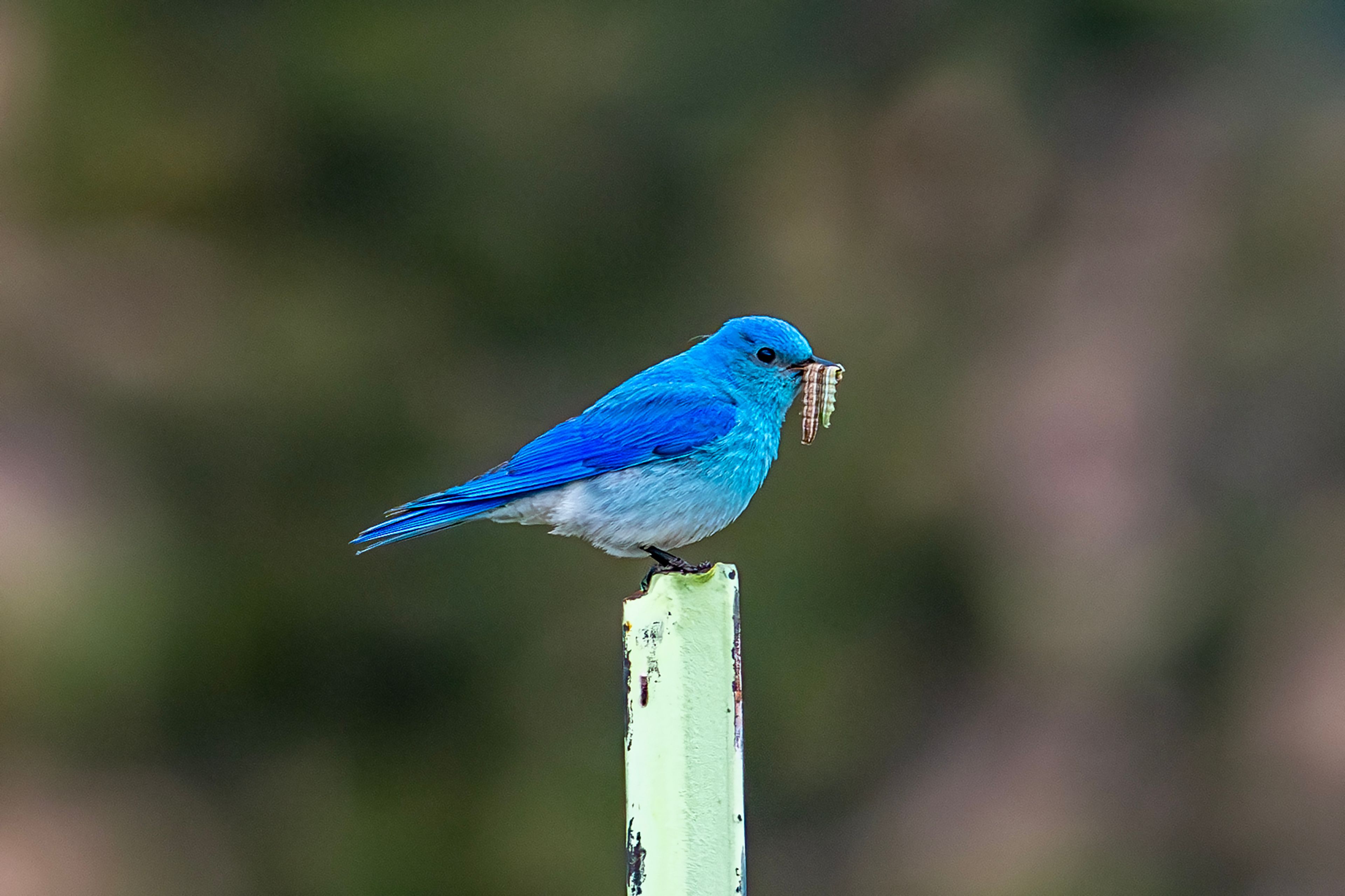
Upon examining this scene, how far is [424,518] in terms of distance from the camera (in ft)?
12.6

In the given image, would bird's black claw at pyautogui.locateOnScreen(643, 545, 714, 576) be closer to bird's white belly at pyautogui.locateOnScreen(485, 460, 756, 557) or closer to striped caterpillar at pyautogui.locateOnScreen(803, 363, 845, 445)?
bird's white belly at pyautogui.locateOnScreen(485, 460, 756, 557)

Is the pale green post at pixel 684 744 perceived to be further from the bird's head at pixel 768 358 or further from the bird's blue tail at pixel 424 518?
the bird's head at pixel 768 358

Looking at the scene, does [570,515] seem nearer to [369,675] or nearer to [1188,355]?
[369,675]

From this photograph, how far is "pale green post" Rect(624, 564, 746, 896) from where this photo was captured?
9.06 ft

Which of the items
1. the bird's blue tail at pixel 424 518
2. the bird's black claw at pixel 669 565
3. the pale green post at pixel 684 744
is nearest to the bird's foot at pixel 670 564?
the bird's black claw at pixel 669 565

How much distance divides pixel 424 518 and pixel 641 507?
56 centimetres

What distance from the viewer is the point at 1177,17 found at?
9.01 m

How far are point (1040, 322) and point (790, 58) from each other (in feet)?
6.90

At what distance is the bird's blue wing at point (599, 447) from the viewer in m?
3.96

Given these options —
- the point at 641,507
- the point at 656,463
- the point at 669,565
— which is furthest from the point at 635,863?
the point at 656,463

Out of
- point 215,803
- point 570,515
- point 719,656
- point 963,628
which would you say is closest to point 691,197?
point 963,628

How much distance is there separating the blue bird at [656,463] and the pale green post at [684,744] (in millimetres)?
887

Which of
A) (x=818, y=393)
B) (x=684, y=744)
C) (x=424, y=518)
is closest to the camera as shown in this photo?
(x=684, y=744)

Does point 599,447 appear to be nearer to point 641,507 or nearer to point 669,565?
point 641,507
